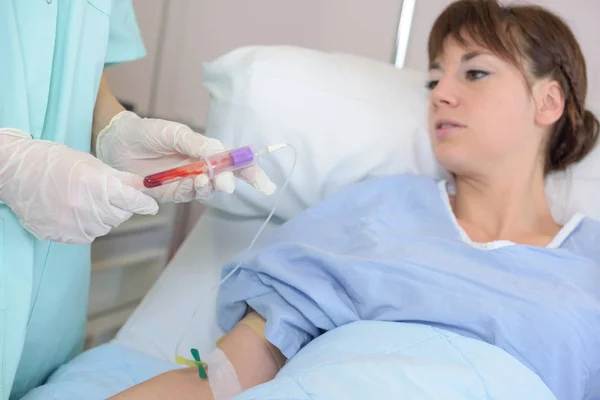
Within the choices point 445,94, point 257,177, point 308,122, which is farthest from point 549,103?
point 257,177

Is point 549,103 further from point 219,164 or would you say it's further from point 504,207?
point 219,164

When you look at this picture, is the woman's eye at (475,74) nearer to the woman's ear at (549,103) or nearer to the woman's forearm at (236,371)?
the woman's ear at (549,103)

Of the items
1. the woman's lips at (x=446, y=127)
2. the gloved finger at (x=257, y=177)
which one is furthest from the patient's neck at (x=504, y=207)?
the gloved finger at (x=257, y=177)

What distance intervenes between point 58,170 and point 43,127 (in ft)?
0.63

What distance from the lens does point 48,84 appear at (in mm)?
900

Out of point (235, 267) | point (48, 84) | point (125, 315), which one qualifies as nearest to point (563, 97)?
point (235, 267)

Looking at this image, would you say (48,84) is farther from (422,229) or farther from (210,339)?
(422,229)

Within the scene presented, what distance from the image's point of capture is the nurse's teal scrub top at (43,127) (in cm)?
85

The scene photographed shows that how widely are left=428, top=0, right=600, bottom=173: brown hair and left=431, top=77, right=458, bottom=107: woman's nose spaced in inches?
3.8

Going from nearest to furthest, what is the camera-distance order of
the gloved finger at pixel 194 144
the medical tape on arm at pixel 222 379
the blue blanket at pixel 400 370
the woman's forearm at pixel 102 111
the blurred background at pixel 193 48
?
the blue blanket at pixel 400 370 < the gloved finger at pixel 194 144 < the medical tape on arm at pixel 222 379 < the woman's forearm at pixel 102 111 < the blurred background at pixel 193 48

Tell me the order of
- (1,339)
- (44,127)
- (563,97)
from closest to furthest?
(1,339) < (44,127) < (563,97)

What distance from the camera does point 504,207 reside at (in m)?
1.23

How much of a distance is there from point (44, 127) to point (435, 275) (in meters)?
0.68

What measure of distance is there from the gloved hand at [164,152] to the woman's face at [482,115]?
20.2 inches
